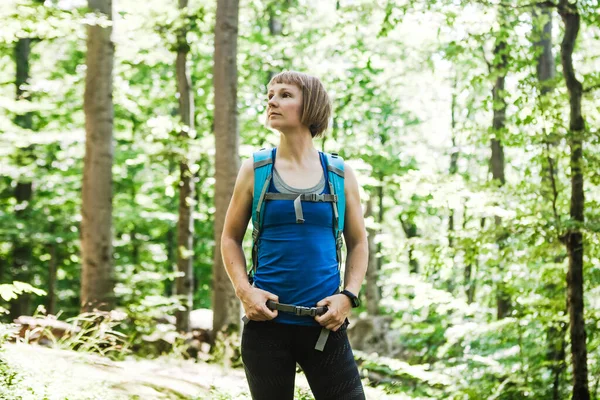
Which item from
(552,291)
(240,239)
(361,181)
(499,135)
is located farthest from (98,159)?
(240,239)

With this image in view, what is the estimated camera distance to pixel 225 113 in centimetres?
826

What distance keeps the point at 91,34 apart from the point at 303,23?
22.4 ft

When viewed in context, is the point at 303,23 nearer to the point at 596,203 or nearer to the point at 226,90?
the point at 226,90

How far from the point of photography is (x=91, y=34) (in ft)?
27.6

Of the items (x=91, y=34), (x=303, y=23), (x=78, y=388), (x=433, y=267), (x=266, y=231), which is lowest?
(x=78, y=388)

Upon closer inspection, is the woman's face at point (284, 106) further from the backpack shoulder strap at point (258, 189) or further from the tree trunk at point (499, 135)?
the tree trunk at point (499, 135)

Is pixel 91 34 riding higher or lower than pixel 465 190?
higher

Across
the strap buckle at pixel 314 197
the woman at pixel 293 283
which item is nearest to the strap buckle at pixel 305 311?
the woman at pixel 293 283

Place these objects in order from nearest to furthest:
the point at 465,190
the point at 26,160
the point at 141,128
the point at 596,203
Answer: the point at 596,203 → the point at 465,190 → the point at 26,160 → the point at 141,128

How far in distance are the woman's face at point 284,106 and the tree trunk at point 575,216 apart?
372 cm

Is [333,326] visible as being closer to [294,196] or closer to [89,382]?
[294,196]

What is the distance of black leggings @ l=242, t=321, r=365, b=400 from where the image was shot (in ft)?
7.63

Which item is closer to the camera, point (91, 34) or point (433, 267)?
point (433, 267)

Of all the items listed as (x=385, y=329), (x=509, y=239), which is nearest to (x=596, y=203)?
(x=509, y=239)
